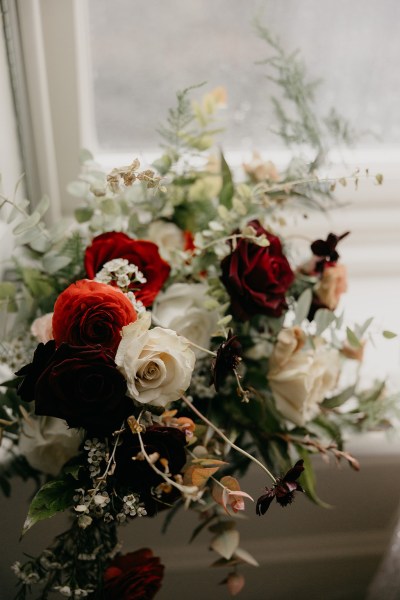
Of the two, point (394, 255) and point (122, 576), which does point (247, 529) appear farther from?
point (394, 255)

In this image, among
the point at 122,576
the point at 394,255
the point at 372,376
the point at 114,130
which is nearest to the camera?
the point at 122,576

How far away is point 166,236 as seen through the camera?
809mm

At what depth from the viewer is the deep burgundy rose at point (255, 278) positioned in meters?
0.68

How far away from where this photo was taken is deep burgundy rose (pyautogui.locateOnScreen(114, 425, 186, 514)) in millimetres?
577

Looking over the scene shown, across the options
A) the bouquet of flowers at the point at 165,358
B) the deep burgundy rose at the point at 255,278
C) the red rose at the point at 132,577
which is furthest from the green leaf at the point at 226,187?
the red rose at the point at 132,577

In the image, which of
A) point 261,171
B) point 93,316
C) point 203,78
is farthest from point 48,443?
point 203,78

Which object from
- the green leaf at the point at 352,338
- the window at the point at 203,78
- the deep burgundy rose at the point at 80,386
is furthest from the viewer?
the window at the point at 203,78

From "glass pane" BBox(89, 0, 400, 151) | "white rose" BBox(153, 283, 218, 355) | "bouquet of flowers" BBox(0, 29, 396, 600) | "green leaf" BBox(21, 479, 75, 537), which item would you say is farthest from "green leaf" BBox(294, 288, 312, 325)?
"glass pane" BBox(89, 0, 400, 151)

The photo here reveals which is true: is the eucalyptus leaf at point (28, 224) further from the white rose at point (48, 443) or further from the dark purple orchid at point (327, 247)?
the dark purple orchid at point (327, 247)

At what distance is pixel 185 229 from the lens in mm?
822

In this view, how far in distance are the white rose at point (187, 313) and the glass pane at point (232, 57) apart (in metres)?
0.49

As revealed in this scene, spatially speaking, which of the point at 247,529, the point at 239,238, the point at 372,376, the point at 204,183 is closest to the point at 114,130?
the point at 204,183

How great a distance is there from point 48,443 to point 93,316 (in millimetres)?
213

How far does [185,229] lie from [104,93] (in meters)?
0.39
